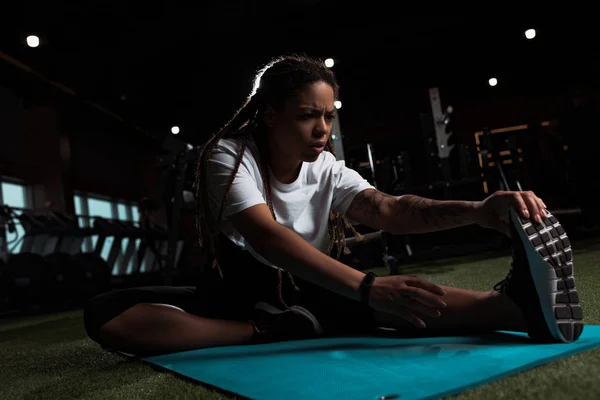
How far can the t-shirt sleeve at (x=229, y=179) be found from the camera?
1.44 meters

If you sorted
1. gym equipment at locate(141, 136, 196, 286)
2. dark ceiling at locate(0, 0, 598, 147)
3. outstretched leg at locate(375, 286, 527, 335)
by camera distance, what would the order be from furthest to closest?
dark ceiling at locate(0, 0, 598, 147) → gym equipment at locate(141, 136, 196, 286) → outstretched leg at locate(375, 286, 527, 335)

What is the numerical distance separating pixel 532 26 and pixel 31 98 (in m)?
9.27

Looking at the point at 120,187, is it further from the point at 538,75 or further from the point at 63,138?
the point at 538,75

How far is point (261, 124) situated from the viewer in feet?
5.65

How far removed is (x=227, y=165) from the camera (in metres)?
1.53

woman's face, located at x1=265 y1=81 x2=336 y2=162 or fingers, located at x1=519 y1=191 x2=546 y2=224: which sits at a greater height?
woman's face, located at x1=265 y1=81 x2=336 y2=162

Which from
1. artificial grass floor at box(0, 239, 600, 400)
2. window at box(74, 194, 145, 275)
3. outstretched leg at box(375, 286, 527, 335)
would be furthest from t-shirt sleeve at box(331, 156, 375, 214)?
window at box(74, 194, 145, 275)

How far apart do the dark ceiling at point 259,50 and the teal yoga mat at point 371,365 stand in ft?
22.2

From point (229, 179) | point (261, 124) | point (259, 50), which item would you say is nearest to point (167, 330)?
point (229, 179)

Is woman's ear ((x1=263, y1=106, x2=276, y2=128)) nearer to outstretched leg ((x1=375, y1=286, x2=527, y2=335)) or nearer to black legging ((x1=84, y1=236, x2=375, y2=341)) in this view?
black legging ((x1=84, y1=236, x2=375, y2=341))

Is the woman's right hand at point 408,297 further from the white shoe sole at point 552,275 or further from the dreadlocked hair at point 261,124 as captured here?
the dreadlocked hair at point 261,124

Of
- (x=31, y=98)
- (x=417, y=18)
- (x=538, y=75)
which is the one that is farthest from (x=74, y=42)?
(x=538, y=75)

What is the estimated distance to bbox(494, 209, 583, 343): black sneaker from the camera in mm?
1199

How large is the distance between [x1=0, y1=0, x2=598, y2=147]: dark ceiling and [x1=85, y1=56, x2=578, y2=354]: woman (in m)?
6.35
